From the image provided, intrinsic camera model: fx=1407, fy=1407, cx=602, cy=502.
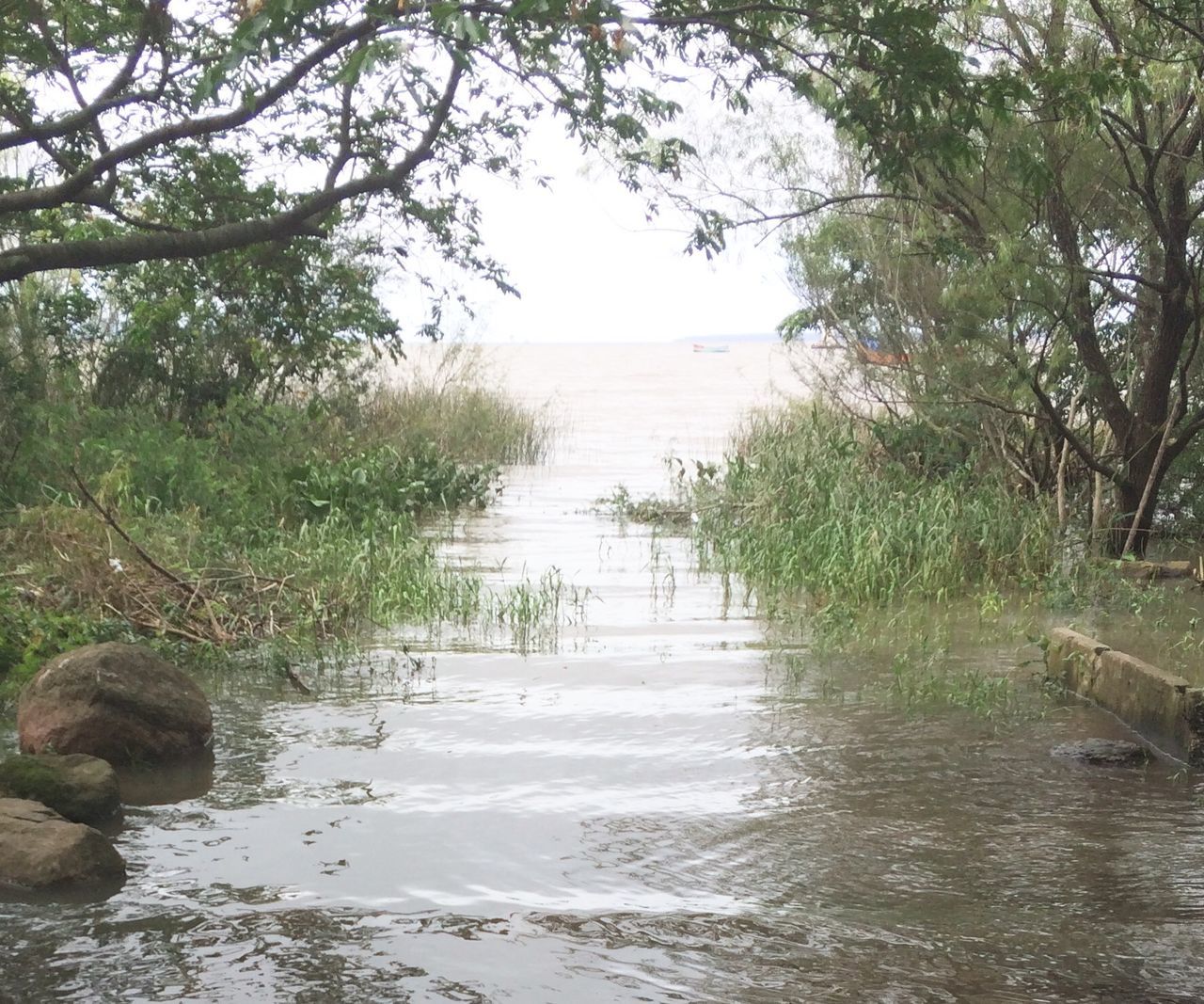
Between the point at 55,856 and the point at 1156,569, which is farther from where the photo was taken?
the point at 1156,569

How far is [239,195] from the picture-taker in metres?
12.1

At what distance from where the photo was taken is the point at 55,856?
5.21 meters

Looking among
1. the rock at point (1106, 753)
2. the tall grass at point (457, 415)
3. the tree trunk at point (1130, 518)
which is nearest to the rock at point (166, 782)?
the rock at point (1106, 753)

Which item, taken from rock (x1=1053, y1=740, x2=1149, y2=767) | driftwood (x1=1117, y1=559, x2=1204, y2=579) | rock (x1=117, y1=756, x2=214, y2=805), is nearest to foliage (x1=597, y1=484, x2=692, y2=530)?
driftwood (x1=1117, y1=559, x2=1204, y2=579)

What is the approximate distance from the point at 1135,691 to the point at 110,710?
5.36 meters

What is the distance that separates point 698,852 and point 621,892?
0.56 metres

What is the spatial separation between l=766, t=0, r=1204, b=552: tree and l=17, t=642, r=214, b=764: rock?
6.55m

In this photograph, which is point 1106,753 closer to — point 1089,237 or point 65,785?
point 65,785

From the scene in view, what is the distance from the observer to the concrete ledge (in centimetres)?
698

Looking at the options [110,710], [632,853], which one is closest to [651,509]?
[110,710]

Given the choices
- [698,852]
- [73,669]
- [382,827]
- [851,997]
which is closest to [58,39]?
[73,669]

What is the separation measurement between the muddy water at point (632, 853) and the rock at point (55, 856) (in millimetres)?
158

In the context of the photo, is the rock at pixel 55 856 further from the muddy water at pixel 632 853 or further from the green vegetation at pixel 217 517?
the green vegetation at pixel 217 517

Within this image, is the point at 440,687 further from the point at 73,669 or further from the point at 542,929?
the point at 542,929
